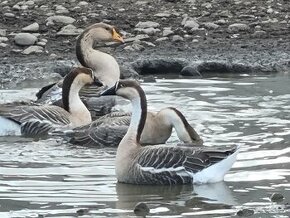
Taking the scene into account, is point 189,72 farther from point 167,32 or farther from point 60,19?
point 60,19

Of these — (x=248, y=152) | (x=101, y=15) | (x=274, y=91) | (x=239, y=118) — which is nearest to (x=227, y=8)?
(x=101, y=15)

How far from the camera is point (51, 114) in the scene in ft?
46.8

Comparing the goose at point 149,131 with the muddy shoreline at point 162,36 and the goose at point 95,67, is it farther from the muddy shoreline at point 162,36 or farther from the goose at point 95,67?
the muddy shoreline at point 162,36

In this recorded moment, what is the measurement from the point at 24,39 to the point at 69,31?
1.09 m

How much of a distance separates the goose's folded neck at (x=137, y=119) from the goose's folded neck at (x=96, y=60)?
470 centimetres

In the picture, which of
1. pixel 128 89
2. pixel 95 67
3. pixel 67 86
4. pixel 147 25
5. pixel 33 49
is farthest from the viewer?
pixel 147 25

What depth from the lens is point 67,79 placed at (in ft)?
47.3

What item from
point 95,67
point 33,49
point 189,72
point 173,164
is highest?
point 173,164

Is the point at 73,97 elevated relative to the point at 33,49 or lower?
elevated

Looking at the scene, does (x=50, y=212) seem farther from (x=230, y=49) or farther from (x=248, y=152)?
(x=230, y=49)

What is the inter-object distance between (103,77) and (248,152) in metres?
4.73

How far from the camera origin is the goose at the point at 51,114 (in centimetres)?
1396

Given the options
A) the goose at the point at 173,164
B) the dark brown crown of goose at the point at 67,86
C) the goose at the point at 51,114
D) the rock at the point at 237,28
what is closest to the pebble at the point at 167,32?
the rock at the point at 237,28

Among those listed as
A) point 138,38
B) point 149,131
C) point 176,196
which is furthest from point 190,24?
point 176,196
